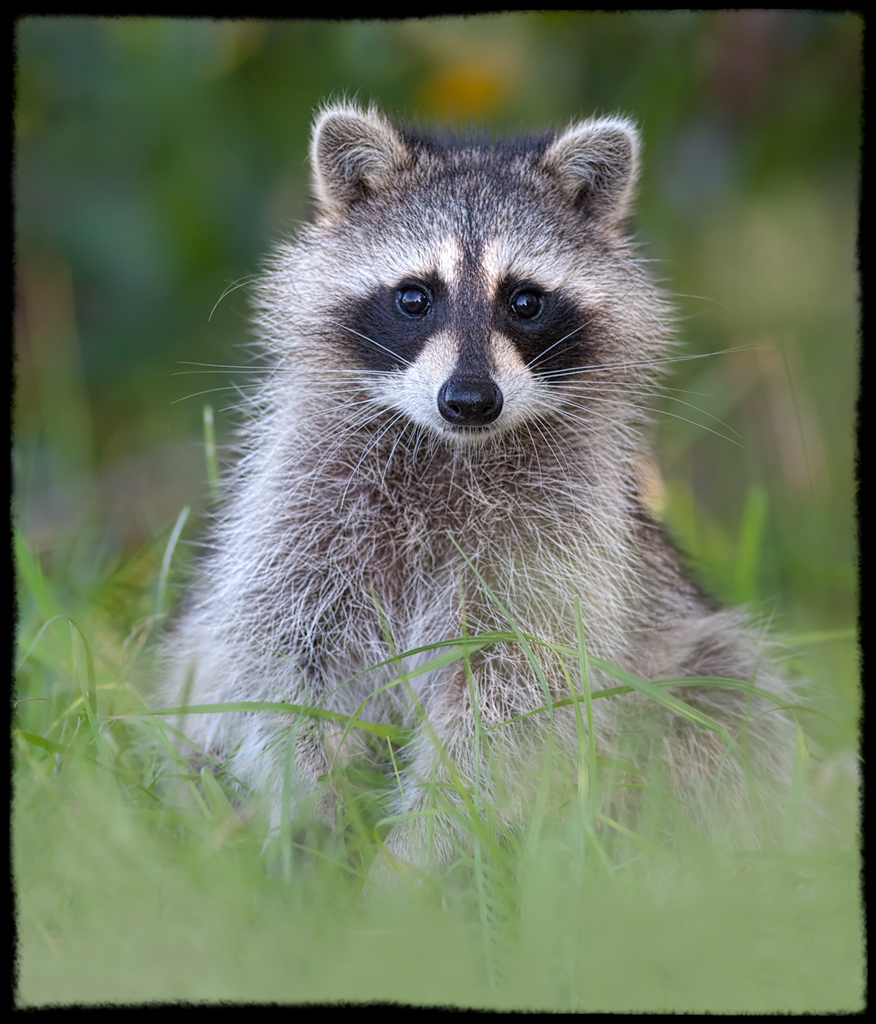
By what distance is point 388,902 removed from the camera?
2.68 metres

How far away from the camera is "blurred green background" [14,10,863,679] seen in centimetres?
564

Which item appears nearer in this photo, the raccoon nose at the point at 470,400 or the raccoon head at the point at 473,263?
the raccoon nose at the point at 470,400

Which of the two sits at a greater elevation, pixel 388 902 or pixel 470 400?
pixel 470 400

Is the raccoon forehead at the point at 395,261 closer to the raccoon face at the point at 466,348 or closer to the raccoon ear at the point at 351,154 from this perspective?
the raccoon face at the point at 466,348

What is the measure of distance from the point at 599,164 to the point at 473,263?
28.7 inches

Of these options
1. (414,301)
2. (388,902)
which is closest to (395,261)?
(414,301)

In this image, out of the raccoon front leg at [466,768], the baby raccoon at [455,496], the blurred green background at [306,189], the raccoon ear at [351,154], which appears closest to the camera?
the raccoon front leg at [466,768]

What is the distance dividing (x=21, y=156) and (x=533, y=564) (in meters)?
4.11

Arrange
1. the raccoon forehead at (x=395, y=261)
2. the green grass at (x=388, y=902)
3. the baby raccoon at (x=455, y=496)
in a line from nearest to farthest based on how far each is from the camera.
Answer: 1. the green grass at (x=388, y=902)
2. the baby raccoon at (x=455, y=496)
3. the raccoon forehead at (x=395, y=261)

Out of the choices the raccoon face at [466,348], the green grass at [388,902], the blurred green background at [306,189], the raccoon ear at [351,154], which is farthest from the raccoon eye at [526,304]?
the blurred green background at [306,189]

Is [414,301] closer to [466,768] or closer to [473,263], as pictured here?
[473,263]

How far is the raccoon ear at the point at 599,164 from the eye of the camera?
12.5 ft

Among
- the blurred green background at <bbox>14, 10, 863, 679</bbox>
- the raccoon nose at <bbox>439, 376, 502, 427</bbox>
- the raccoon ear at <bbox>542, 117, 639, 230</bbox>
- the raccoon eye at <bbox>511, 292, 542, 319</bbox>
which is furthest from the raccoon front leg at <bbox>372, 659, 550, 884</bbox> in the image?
the blurred green background at <bbox>14, 10, 863, 679</bbox>

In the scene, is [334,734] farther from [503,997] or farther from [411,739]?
[503,997]
